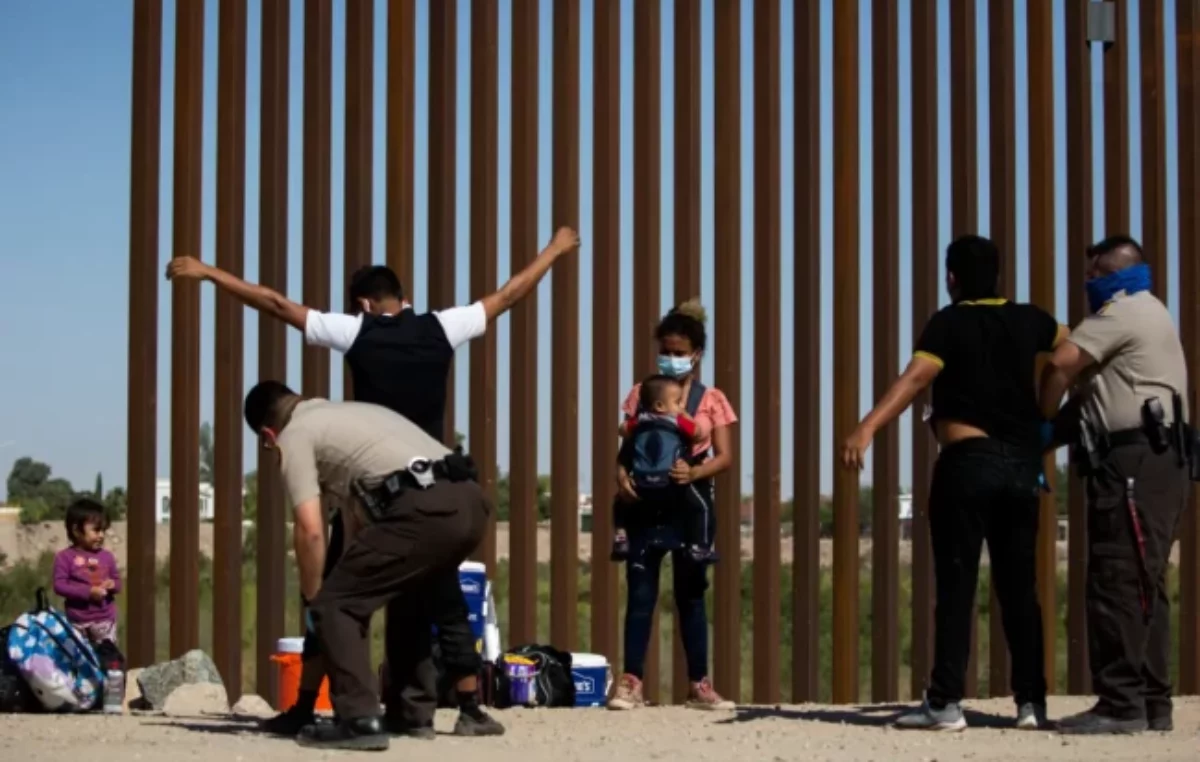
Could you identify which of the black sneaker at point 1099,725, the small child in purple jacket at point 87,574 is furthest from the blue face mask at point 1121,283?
the small child in purple jacket at point 87,574

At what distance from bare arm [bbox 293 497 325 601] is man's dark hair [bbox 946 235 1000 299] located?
2099 mm

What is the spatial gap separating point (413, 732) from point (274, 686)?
1797 millimetres

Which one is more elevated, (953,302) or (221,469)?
(953,302)

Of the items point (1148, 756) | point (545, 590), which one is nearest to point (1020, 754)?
point (1148, 756)

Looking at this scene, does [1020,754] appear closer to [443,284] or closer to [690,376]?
[690,376]

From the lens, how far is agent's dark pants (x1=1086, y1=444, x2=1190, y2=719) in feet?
20.6

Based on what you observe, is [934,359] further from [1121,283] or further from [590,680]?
[590,680]

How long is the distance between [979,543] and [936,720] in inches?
22.3

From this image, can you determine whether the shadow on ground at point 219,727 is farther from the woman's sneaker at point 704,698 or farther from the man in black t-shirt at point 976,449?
the man in black t-shirt at point 976,449

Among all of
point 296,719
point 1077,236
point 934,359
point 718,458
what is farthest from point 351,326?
point 1077,236

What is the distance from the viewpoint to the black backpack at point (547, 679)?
746 centimetres

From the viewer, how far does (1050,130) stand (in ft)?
27.9

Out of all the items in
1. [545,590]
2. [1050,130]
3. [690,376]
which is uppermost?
[1050,130]

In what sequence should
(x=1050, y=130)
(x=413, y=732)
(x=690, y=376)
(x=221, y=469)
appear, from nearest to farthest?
(x=413, y=732) → (x=690, y=376) → (x=221, y=469) → (x=1050, y=130)
